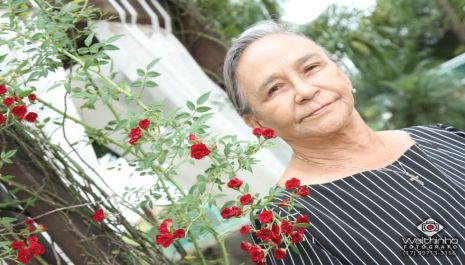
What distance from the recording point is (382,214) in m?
1.51

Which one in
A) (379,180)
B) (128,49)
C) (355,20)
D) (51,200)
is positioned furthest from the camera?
(355,20)

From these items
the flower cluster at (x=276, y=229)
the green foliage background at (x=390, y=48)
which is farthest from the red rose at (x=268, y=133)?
the green foliage background at (x=390, y=48)

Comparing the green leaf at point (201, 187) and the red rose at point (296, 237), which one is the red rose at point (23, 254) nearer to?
the green leaf at point (201, 187)

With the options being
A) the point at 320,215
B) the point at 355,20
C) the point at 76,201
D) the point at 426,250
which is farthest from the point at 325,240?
the point at 355,20

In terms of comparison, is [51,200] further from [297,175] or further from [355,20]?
[355,20]

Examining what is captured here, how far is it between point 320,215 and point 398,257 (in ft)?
0.58

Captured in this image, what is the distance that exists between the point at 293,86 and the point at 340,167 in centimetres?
22

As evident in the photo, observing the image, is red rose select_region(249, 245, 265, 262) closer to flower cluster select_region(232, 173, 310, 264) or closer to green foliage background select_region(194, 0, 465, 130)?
flower cluster select_region(232, 173, 310, 264)

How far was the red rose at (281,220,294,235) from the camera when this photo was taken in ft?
4.66

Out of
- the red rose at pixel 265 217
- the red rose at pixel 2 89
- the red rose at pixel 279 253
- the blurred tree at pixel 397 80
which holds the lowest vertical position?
the blurred tree at pixel 397 80

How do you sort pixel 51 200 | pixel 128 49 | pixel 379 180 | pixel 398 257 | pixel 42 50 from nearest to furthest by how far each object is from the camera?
pixel 398 257, pixel 379 180, pixel 42 50, pixel 51 200, pixel 128 49

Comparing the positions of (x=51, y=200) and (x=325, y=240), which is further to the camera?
(x=51, y=200)

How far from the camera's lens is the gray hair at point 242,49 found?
5.46 feet

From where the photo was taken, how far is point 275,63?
1.59m
